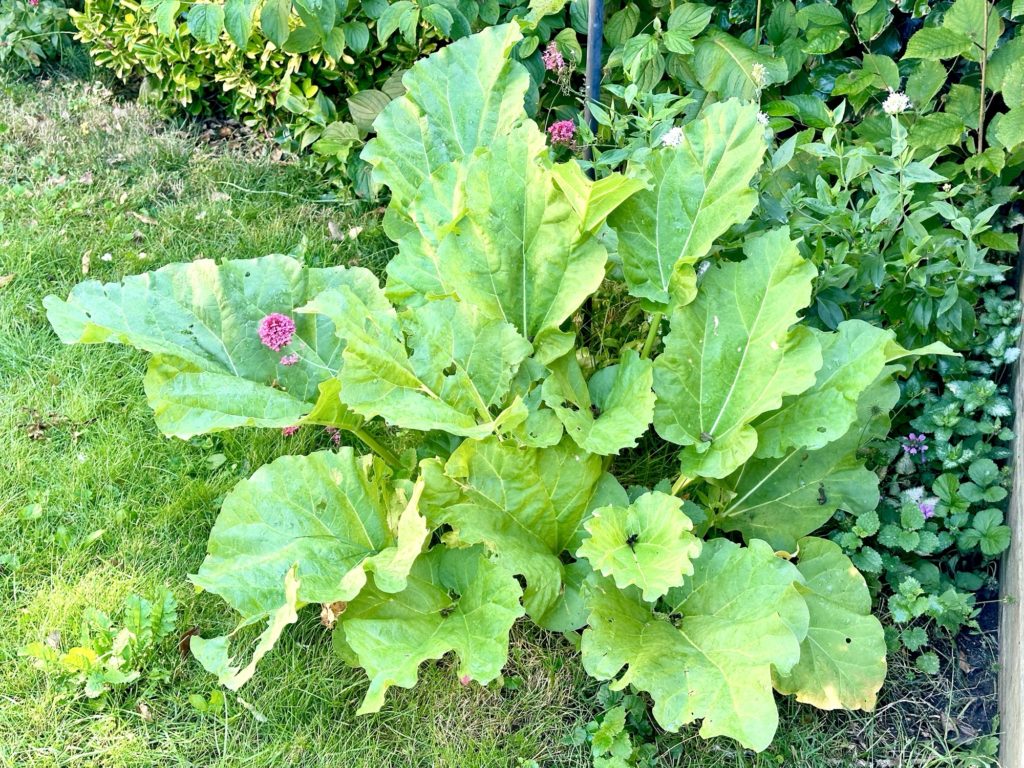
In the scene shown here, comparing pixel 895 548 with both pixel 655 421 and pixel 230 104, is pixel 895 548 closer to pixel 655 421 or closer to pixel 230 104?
pixel 655 421

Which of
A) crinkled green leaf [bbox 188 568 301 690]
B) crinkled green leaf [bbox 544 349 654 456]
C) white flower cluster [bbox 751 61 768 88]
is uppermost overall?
white flower cluster [bbox 751 61 768 88]

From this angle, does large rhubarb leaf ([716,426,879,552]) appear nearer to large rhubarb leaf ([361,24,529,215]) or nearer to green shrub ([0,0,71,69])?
large rhubarb leaf ([361,24,529,215])

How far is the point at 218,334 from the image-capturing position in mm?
2424

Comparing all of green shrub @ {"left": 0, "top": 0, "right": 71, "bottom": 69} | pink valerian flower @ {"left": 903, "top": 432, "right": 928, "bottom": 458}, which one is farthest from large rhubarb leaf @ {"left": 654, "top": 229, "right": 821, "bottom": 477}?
green shrub @ {"left": 0, "top": 0, "right": 71, "bottom": 69}

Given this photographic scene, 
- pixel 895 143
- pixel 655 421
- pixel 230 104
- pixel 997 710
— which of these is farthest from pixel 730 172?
pixel 230 104

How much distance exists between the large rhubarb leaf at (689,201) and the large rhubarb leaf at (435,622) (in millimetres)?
788

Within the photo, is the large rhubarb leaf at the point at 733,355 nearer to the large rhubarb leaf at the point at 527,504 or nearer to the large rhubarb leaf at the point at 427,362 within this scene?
the large rhubarb leaf at the point at 527,504

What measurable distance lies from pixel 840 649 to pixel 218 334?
1675 mm

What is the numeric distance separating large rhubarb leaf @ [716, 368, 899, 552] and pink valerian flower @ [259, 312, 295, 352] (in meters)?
1.19

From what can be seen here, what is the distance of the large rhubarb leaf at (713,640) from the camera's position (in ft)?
6.19

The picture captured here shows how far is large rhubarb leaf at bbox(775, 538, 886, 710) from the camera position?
2.10m

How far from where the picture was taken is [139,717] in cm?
221

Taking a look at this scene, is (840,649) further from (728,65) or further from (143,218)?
(143,218)

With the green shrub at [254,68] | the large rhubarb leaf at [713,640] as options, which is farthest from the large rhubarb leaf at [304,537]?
the green shrub at [254,68]
